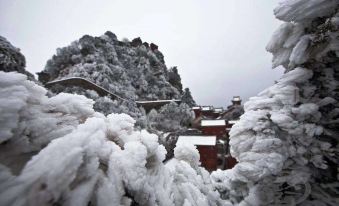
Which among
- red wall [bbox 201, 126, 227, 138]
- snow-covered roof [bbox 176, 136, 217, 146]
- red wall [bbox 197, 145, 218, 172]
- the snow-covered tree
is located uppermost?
the snow-covered tree

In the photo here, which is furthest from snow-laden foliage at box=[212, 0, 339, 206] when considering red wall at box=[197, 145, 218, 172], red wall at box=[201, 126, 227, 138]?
red wall at box=[201, 126, 227, 138]

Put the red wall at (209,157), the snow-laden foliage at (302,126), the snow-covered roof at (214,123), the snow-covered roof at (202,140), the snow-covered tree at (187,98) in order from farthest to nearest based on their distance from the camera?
the snow-covered tree at (187,98) < the snow-covered roof at (214,123) < the snow-covered roof at (202,140) < the red wall at (209,157) < the snow-laden foliage at (302,126)

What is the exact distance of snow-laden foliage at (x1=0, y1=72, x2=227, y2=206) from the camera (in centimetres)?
113

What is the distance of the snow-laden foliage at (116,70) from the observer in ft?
88.9

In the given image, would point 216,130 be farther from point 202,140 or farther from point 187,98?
point 187,98

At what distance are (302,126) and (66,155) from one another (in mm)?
2744

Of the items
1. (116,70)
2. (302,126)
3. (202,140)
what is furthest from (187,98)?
(302,126)

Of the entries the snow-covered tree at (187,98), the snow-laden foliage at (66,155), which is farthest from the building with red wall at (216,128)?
the snow-laden foliage at (66,155)

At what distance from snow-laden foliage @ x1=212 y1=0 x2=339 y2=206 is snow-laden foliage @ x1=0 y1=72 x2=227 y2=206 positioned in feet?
4.55

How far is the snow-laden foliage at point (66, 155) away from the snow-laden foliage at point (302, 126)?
1.39m

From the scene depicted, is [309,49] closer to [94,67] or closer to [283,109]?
[283,109]

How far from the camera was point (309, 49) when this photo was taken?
2602 millimetres

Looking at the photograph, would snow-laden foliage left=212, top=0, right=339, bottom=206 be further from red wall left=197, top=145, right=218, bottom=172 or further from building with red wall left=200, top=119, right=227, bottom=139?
building with red wall left=200, top=119, right=227, bottom=139

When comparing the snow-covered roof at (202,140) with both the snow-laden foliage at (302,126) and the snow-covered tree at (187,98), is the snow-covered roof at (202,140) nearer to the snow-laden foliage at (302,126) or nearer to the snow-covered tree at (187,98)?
the snow-laden foliage at (302,126)
